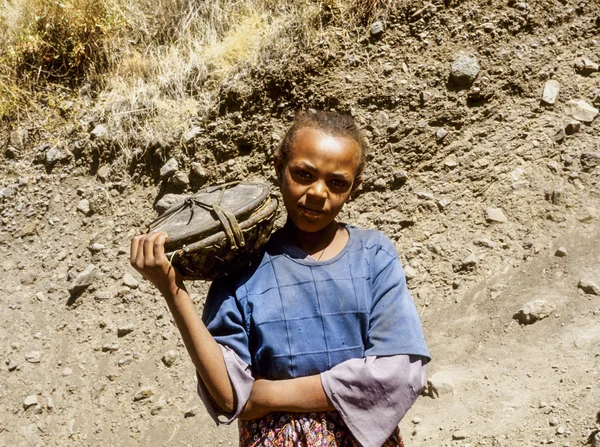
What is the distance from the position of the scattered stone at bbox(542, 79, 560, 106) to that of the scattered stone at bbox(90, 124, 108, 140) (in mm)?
2739

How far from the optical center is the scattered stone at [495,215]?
3.27 m

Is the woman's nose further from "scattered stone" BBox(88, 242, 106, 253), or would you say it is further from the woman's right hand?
"scattered stone" BBox(88, 242, 106, 253)

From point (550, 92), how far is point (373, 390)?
272 centimetres

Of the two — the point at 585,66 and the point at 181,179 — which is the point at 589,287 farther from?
the point at 181,179

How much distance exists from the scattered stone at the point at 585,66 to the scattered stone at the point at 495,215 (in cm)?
101

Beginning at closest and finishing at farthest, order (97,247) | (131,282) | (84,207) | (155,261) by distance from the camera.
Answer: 1. (155,261)
2. (131,282)
3. (97,247)
4. (84,207)

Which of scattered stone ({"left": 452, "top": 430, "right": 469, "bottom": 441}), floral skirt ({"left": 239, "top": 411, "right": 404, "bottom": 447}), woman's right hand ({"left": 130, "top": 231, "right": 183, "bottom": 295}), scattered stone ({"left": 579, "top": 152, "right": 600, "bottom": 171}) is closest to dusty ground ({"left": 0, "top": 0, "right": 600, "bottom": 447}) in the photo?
scattered stone ({"left": 579, "top": 152, "right": 600, "bottom": 171})

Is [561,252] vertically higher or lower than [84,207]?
lower

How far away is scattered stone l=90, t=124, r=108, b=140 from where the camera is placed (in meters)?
3.82

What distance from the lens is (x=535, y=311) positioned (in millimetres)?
2875

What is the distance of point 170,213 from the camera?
5.05ft

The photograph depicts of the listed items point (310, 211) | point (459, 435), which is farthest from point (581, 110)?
point (310, 211)

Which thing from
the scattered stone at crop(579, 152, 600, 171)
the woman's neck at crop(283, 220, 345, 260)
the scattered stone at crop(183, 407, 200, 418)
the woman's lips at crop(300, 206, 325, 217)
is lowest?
the scattered stone at crop(183, 407, 200, 418)

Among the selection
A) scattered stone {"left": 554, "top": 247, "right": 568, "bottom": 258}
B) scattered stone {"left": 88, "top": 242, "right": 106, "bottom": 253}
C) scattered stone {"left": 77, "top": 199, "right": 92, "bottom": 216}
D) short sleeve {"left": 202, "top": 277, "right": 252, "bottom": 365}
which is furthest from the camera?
scattered stone {"left": 77, "top": 199, "right": 92, "bottom": 216}
